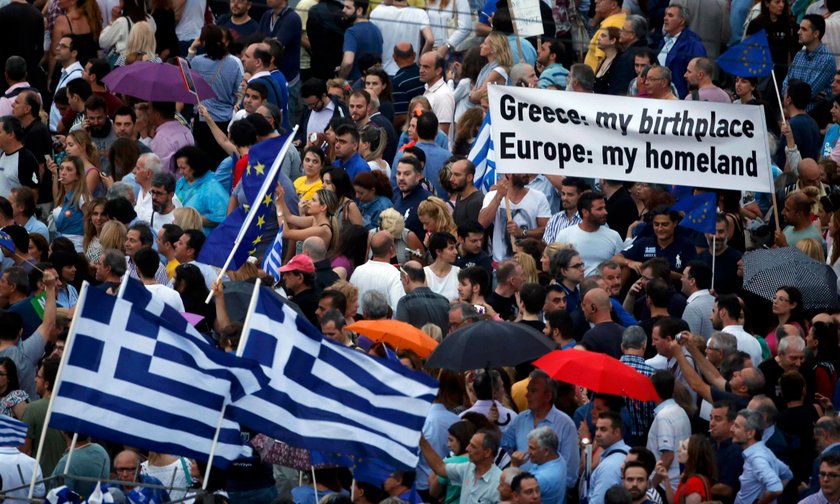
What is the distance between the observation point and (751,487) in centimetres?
1318

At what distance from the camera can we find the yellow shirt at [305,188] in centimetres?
1780

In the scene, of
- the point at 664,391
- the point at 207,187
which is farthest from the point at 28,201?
the point at 664,391

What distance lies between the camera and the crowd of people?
13375mm

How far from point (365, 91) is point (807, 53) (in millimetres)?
4501

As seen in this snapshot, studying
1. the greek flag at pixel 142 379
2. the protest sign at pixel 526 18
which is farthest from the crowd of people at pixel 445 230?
the greek flag at pixel 142 379

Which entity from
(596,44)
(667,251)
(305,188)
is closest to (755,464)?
(667,251)

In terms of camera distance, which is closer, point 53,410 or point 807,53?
point 53,410

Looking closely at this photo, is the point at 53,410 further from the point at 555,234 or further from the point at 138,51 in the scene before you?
the point at 138,51

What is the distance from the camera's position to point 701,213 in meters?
16.3

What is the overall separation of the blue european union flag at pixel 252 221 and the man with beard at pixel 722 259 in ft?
11.5

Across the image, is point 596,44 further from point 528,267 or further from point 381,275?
point 381,275

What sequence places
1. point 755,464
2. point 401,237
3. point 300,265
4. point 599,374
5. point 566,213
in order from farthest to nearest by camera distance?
point 566,213 < point 401,237 < point 300,265 < point 599,374 < point 755,464

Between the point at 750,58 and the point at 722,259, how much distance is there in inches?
104

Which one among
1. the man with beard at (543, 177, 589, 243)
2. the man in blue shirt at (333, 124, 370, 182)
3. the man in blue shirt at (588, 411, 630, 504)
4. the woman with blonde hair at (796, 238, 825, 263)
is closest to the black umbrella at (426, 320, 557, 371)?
the man in blue shirt at (588, 411, 630, 504)
